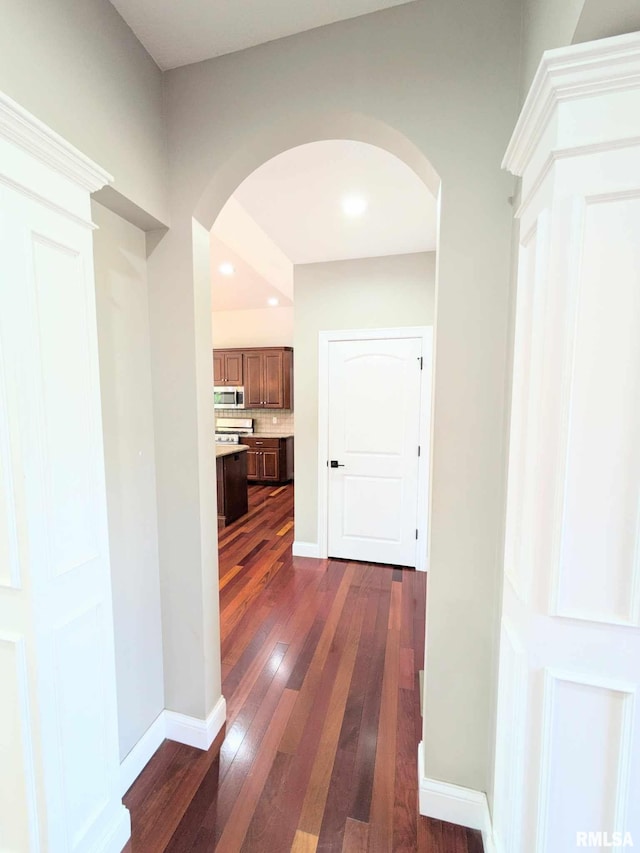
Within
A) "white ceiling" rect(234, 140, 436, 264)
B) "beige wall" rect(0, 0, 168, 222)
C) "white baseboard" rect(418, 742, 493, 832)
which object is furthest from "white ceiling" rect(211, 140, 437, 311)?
"white baseboard" rect(418, 742, 493, 832)

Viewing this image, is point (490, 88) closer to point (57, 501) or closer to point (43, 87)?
point (43, 87)

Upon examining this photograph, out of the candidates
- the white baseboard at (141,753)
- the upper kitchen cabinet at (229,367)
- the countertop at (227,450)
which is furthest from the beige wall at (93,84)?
the upper kitchen cabinet at (229,367)

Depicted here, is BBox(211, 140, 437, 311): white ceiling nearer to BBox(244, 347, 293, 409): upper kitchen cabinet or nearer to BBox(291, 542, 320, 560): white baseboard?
BBox(244, 347, 293, 409): upper kitchen cabinet

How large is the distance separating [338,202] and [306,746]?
112 inches

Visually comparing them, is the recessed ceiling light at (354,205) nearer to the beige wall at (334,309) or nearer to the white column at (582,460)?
the beige wall at (334,309)

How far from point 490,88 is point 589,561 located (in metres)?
1.35

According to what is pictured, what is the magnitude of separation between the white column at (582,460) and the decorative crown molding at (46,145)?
1.08 meters

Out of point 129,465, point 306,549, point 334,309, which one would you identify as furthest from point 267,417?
point 129,465

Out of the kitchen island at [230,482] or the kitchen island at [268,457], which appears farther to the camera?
the kitchen island at [268,457]

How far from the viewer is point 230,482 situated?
436 cm

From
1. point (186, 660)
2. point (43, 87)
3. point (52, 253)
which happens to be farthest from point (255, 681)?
point (43, 87)

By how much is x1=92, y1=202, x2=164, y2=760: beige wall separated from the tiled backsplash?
16.3 feet

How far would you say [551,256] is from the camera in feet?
2.37

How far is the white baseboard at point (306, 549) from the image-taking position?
346 centimetres
